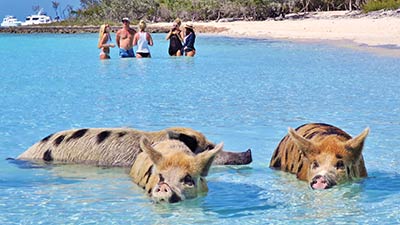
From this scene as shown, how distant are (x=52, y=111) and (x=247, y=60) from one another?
1376cm

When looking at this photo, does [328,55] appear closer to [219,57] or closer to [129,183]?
[219,57]

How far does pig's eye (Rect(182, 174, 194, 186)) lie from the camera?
6129mm

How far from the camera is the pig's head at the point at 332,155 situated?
6621 millimetres

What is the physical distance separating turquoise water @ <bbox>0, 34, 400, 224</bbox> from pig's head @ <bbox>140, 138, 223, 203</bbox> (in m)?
0.16

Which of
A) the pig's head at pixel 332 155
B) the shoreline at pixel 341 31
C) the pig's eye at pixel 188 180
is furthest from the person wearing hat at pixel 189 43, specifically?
the pig's eye at pixel 188 180

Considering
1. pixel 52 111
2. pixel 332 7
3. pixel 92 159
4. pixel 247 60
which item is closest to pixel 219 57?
pixel 247 60

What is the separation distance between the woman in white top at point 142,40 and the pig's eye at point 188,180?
51.1 feet

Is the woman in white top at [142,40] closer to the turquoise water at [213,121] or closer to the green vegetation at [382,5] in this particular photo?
the turquoise water at [213,121]

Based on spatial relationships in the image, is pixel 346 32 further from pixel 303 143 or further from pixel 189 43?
pixel 303 143

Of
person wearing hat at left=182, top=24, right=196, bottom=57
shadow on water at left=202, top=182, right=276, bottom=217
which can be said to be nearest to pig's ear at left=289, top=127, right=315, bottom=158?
shadow on water at left=202, top=182, right=276, bottom=217

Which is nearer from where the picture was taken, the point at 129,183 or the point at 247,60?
the point at 129,183

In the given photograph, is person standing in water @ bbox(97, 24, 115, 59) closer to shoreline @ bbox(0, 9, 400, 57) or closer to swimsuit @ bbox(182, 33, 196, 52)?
swimsuit @ bbox(182, 33, 196, 52)

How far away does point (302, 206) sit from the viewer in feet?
21.5

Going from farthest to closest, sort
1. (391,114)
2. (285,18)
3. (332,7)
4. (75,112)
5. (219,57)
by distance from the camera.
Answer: (332,7) < (285,18) < (219,57) < (75,112) < (391,114)
